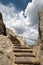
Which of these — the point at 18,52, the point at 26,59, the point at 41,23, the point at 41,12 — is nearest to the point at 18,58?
the point at 26,59

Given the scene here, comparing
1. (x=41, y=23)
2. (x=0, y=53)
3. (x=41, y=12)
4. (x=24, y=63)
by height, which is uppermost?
(x=41, y=12)

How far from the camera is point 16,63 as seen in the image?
6.20 metres

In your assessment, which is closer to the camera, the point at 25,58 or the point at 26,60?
the point at 26,60

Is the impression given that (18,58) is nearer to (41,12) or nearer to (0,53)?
(0,53)

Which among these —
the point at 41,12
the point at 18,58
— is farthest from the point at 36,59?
the point at 41,12

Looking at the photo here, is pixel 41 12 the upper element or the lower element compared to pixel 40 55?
upper

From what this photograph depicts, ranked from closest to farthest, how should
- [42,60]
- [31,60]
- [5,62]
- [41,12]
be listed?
[5,62] → [42,60] → [31,60] → [41,12]

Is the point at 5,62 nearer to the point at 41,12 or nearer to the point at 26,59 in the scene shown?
the point at 26,59

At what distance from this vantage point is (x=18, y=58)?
659cm

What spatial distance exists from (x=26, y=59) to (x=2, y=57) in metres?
1.19

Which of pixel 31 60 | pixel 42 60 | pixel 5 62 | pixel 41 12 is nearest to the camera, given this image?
pixel 5 62

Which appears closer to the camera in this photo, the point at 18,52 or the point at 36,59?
the point at 36,59

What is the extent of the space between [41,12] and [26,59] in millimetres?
2063

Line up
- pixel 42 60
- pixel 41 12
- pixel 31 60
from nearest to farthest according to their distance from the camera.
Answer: pixel 42 60 < pixel 31 60 < pixel 41 12
